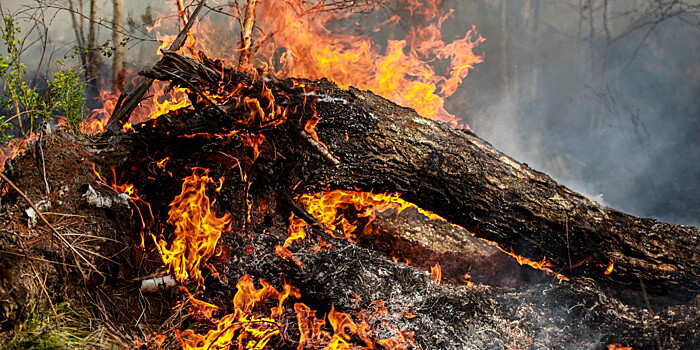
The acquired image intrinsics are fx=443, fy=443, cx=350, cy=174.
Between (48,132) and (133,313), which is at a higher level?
(48,132)

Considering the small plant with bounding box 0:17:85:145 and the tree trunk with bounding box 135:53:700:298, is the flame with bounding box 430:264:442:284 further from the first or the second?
the small plant with bounding box 0:17:85:145

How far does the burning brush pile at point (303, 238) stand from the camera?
295 cm

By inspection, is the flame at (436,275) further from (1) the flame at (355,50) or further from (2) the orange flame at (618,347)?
(1) the flame at (355,50)

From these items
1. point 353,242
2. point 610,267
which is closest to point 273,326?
point 353,242

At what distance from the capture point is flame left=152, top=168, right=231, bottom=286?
132 inches

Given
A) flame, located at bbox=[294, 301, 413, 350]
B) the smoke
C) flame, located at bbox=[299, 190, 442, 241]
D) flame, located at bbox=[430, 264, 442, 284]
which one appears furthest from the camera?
the smoke

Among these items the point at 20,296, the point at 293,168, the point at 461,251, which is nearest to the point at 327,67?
the point at 293,168

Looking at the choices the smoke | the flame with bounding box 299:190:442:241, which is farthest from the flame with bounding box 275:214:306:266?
the smoke

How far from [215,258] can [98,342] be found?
3.57 ft

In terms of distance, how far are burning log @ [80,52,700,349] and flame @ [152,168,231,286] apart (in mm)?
11

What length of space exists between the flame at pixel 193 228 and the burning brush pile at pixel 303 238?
11mm

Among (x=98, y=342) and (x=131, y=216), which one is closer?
(x=98, y=342)

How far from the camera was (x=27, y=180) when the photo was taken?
10.0 ft

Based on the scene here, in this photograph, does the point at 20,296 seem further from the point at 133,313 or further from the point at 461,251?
the point at 461,251
